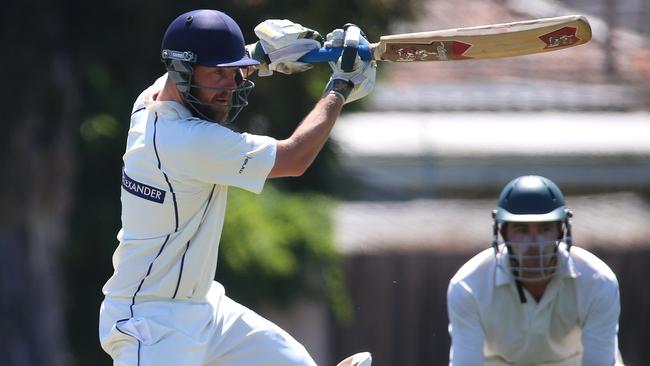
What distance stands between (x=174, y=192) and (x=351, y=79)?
0.67 meters

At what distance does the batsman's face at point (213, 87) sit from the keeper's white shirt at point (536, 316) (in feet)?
3.57

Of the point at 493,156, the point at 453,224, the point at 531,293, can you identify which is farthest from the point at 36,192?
the point at 531,293

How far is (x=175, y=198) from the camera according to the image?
17.1 ft

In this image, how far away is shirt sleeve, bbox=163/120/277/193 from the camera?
5145 millimetres

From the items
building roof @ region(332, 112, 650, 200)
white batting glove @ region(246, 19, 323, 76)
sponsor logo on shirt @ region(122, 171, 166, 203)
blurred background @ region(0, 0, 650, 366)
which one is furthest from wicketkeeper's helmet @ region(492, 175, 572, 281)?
building roof @ region(332, 112, 650, 200)

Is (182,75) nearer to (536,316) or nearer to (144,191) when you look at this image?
(144,191)

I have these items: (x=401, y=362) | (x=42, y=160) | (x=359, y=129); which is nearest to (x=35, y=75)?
(x=42, y=160)

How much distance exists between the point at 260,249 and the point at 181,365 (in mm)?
5907

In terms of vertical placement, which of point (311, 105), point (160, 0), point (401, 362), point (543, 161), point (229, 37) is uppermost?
point (229, 37)

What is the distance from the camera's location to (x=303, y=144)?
5254mm

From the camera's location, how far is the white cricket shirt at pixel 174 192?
5172mm

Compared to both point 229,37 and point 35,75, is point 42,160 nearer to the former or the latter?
point 35,75

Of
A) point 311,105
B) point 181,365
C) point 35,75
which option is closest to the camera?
point 181,365

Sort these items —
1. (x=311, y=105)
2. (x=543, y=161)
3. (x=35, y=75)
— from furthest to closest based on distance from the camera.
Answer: (x=543, y=161) < (x=311, y=105) < (x=35, y=75)
